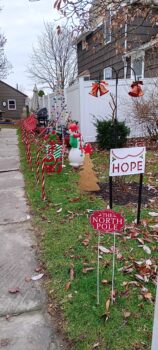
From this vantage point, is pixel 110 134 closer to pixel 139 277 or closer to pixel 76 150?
pixel 76 150

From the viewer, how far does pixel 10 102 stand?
39500 mm

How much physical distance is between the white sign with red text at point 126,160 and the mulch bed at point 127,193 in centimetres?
122

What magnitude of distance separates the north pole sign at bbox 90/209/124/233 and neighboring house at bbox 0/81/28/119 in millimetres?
38169

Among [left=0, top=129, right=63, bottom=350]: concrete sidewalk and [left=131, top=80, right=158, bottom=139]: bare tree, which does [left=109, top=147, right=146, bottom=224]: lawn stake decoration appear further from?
[left=131, top=80, right=158, bottom=139]: bare tree

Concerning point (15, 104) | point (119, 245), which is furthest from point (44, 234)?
point (15, 104)

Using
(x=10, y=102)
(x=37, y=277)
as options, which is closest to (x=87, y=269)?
(x=37, y=277)

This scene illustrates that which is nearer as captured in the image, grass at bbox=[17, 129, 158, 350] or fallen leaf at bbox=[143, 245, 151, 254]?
grass at bbox=[17, 129, 158, 350]

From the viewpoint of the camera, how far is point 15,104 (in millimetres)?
39531

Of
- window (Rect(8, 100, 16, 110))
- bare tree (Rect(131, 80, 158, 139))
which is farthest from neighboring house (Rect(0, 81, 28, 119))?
bare tree (Rect(131, 80, 158, 139))

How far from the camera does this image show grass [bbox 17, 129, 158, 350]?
2.28 meters

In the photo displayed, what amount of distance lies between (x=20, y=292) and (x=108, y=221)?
1.14 meters

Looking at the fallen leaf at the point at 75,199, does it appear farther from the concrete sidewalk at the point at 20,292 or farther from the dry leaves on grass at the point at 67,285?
the dry leaves on grass at the point at 67,285

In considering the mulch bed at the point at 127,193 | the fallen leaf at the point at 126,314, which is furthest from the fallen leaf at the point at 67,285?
the mulch bed at the point at 127,193

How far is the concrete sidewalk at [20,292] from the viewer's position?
89.4 inches
